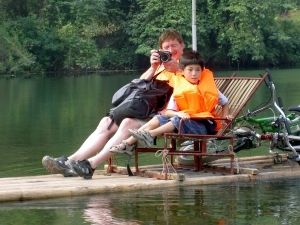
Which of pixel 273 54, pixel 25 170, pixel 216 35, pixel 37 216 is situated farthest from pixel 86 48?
pixel 37 216

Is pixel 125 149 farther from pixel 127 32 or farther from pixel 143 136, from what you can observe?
pixel 127 32

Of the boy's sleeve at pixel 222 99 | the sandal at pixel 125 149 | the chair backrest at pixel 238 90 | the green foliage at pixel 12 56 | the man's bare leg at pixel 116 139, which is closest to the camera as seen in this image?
the sandal at pixel 125 149

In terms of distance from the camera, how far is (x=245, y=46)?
59.5 m

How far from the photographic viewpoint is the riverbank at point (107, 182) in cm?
777

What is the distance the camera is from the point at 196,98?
343 inches

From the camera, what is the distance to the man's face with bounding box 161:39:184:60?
9.20 metres

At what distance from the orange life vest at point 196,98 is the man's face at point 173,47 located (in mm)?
551

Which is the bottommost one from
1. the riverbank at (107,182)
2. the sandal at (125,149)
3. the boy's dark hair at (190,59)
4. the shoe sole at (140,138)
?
the riverbank at (107,182)

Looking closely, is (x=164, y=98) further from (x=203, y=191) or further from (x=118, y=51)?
(x=118, y=51)

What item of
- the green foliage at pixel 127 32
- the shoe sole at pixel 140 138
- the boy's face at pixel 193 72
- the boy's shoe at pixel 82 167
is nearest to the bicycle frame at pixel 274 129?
the boy's face at pixel 193 72

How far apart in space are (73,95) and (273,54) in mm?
35016

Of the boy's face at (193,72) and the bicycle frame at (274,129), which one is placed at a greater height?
the boy's face at (193,72)

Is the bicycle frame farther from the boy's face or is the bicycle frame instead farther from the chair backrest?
the boy's face

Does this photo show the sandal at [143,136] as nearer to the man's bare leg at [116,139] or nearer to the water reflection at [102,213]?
the man's bare leg at [116,139]
